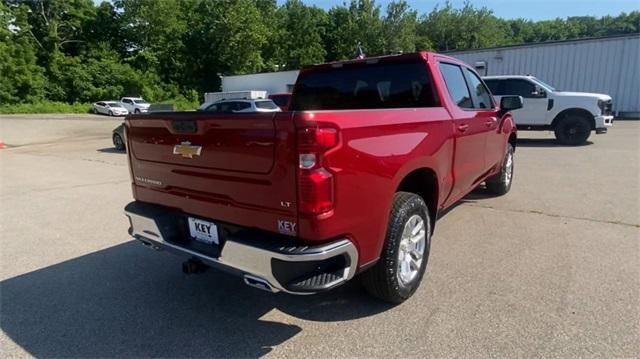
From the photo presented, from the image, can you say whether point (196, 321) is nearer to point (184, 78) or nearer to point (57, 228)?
point (57, 228)

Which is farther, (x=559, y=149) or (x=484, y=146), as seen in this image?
(x=559, y=149)

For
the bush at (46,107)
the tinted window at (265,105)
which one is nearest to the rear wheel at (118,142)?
the tinted window at (265,105)

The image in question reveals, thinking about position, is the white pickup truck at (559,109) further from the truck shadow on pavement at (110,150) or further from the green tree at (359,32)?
the green tree at (359,32)

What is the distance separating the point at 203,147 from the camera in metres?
2.79

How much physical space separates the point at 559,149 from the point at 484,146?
8370 mm

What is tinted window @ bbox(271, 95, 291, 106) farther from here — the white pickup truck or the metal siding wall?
the metal siding wall

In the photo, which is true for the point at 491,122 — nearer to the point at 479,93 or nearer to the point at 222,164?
the point at 479,93

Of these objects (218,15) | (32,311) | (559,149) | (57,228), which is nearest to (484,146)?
(32,311)

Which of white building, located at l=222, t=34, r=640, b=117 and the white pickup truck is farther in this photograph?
white building, located at l=222, t=34, r=640, b=117

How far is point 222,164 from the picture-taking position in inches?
107

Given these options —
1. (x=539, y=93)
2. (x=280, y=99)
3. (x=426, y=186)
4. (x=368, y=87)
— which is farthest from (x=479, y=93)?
(x=280, y=99)

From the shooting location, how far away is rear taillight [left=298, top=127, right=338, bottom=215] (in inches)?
91.0

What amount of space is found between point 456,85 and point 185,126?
279 cm

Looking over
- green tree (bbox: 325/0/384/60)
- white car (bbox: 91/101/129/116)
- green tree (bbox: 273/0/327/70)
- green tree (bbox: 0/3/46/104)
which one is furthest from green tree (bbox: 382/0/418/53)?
green tree (bbox: 0/3/46/104)
